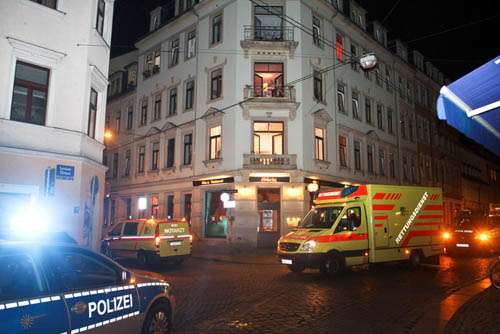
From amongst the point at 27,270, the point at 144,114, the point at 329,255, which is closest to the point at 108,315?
the point at 27,270

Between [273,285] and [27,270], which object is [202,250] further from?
[27,270]

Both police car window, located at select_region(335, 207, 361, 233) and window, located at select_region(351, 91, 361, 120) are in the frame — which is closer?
police car window, located at select_region(335, 207, 361, 233)

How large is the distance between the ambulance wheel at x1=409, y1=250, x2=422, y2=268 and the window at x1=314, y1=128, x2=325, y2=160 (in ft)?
32.7

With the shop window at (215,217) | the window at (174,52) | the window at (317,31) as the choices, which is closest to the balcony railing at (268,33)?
the window at (317,31)

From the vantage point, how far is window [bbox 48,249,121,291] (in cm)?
434

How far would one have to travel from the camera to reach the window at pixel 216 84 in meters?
24.8

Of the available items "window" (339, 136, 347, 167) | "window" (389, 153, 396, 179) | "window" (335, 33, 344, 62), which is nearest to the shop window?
"window" (339, 136, 347, 167)

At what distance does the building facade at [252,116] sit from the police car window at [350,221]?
8.09 meters

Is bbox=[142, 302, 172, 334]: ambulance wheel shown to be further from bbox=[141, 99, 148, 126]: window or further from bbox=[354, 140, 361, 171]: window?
bbox=[141, 99, 148, 126]: window

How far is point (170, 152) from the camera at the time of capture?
1110 inches

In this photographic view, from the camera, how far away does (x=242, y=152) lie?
74.8 feet

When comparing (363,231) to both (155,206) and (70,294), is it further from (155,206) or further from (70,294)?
(155,206)

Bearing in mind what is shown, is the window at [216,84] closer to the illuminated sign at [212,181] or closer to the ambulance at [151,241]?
the illuminated sign at [212,181]

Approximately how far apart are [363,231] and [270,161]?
31.9 ft
